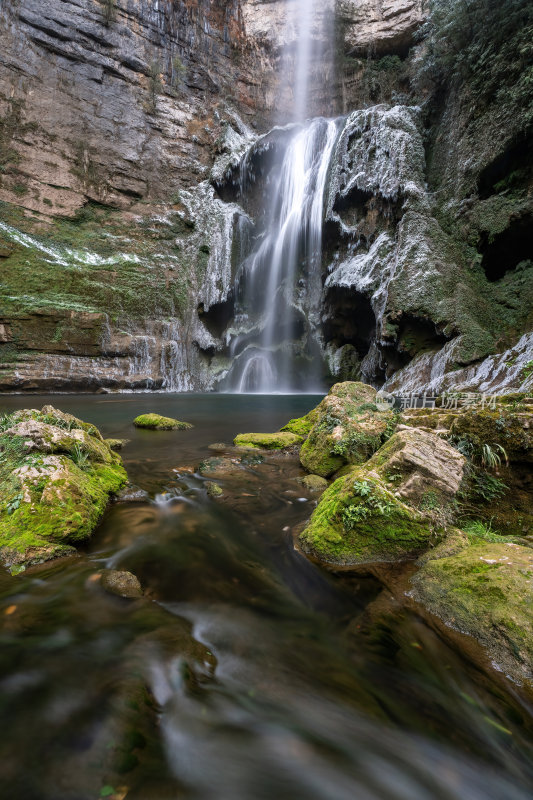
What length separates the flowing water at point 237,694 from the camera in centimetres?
122

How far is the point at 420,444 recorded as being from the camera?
2947 mm

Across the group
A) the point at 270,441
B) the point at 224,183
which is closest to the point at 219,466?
the point at 270,441

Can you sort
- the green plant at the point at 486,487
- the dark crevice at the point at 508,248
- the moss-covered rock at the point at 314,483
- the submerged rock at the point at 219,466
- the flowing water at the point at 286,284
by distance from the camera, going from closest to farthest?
the green plant at the point at 486,487, the moss-covered rock at the point at 314,483, the submerged rock at the point at 219,466, the dark crevice at the point at 508,248, the flowing water at the point at 286,284

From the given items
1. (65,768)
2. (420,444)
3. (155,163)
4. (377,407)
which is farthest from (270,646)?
(155,163)

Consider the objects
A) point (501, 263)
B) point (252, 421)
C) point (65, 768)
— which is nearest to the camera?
point (65, 768)

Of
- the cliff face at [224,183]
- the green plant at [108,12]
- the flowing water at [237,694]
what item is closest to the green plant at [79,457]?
the flowing water at [237,694]

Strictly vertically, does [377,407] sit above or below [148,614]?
above

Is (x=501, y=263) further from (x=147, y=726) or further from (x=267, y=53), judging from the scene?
(x=267, y=53)

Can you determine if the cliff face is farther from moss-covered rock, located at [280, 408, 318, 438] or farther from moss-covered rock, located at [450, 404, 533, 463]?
moss-covered rock, located at [450, 404, 533, 463]

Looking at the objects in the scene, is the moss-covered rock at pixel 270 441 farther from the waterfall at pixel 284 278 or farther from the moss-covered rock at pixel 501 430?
the waterfall at pixel 284 278

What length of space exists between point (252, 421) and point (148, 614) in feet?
28.5

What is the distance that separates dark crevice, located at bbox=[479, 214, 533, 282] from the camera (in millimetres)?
11773

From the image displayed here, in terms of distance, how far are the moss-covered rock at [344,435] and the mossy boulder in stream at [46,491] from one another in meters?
2.82

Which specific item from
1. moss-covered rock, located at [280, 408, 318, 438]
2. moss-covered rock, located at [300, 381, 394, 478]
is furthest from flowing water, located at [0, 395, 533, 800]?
moss-covered rock, located at [280, 408, 318, 438]
